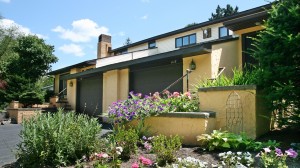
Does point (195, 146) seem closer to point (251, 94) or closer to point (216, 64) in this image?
point (251, 94)

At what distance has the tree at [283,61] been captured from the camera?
4.92 meters

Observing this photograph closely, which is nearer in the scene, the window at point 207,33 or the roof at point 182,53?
the roof at point 182,53

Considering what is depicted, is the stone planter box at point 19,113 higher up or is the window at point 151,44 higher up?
the window at point 151,44

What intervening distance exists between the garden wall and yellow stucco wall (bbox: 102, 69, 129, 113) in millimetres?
7376

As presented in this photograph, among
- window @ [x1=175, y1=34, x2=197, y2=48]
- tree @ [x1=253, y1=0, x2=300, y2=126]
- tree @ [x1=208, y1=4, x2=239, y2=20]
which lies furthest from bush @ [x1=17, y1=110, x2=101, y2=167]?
tree @ [x1=208, y1=4, x2=239, y2=20]

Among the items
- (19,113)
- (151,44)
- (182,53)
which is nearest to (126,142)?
(182,53)

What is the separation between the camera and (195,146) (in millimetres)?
5727

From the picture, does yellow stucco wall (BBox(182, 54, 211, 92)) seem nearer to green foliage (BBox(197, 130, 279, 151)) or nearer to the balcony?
green foliage (BBox(197, 130, 279, 151))

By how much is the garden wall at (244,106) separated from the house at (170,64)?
2.02 meters

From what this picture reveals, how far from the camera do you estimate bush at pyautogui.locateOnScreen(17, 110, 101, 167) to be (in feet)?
15.6

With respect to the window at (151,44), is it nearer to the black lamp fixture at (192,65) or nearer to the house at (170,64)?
the house at (170,64)

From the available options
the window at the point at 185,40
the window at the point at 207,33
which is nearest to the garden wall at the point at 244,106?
the window at the point at 207,33

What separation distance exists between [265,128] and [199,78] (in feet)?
13.6

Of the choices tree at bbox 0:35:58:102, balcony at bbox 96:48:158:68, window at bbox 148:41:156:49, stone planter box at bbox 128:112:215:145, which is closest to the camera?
stone planter box at bbox 128:112:215:145
